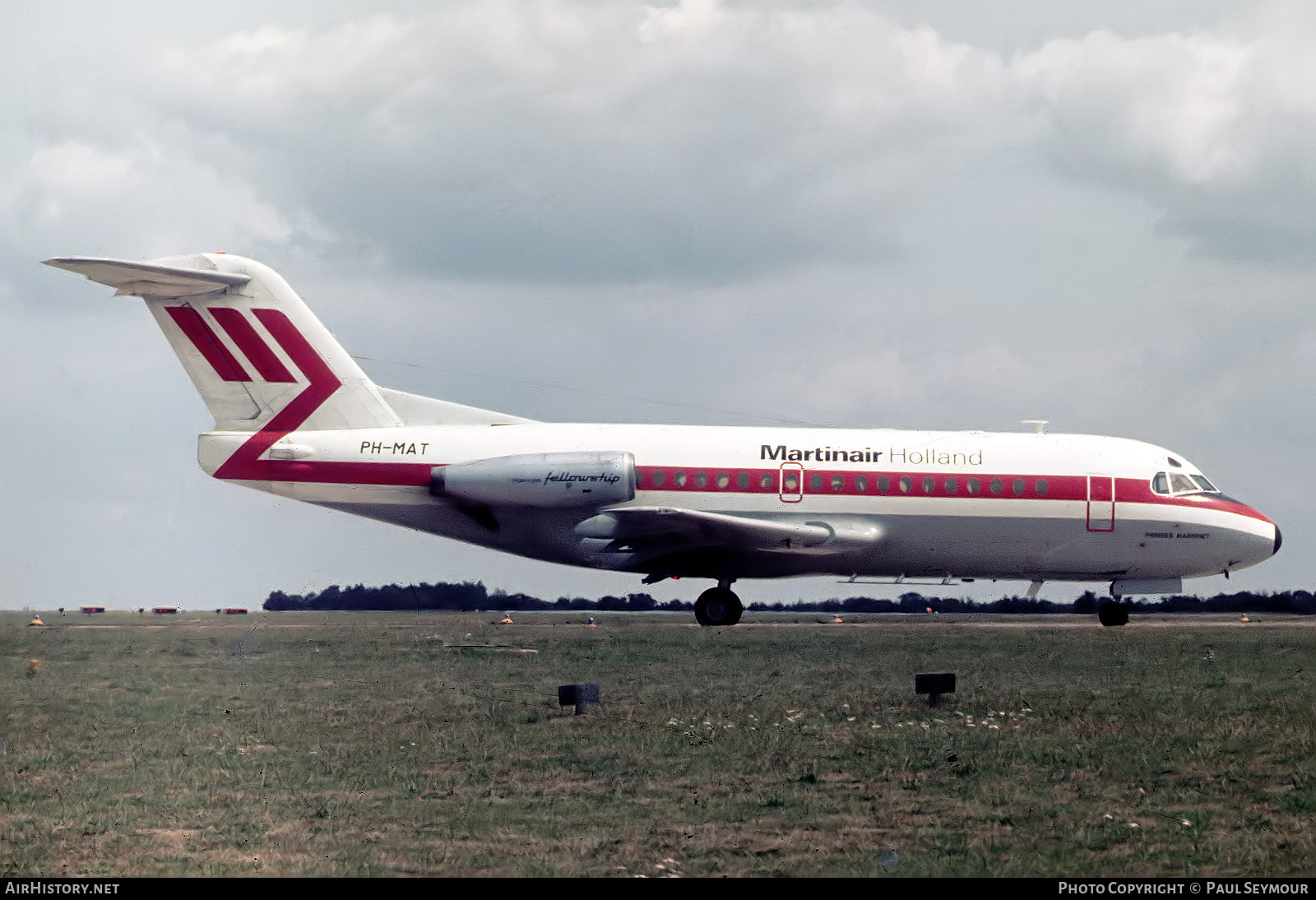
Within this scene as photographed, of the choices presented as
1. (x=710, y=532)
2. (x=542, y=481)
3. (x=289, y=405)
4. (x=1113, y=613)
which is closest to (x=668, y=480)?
(x=710, y=532)

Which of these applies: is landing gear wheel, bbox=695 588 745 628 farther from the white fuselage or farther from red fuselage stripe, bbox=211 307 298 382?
red fuselage stripe, bbox=211 307 298 382

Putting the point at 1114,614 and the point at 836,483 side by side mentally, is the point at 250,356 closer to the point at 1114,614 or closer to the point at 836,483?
the point at 836,483

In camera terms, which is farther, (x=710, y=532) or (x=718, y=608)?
(x=718, y=608)

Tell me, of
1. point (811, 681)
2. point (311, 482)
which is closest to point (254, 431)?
point (311, 482)

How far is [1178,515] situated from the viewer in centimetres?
3053

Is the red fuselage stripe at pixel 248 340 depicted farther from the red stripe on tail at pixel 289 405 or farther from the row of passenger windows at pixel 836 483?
the row of passenger windows at pixel 836 483

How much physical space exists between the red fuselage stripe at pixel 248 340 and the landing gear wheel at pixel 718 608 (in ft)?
34.6

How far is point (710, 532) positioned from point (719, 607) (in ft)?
7.35

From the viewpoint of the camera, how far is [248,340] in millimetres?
30016

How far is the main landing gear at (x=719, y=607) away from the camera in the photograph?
3025 cm

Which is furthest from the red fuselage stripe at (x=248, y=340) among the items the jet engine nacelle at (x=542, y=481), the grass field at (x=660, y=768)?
the grass field at (x=660, y=768)

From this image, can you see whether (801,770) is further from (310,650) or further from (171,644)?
(171,644)

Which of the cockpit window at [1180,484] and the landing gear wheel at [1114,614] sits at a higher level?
the cockpit window at [1180,484]

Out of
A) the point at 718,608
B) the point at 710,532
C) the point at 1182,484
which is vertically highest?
the point at 1182,484
